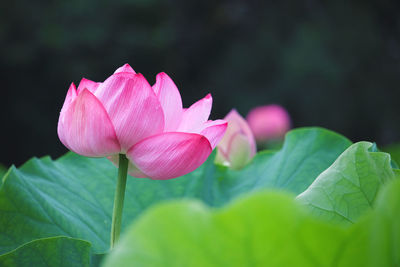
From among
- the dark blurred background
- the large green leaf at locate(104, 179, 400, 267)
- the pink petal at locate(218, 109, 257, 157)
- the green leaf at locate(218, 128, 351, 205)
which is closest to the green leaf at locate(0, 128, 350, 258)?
the green leaf at locate(218, 128, 351, 205)

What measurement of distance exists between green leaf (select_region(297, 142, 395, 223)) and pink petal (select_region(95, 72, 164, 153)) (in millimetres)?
167

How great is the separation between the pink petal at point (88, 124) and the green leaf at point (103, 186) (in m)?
0.20

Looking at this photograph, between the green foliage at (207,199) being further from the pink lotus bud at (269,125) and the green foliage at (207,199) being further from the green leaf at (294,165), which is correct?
the pink lotus bud at (269,125)

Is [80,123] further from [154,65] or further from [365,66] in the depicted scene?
[365,66]

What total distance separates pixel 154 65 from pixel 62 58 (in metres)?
1.10

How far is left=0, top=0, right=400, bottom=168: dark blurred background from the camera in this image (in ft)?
17.6

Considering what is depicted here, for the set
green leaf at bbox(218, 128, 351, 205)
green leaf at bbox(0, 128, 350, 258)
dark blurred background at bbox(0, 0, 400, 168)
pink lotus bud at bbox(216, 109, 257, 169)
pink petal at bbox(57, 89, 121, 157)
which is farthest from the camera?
dark blurred background at bbox(0, 0, 400, 168)

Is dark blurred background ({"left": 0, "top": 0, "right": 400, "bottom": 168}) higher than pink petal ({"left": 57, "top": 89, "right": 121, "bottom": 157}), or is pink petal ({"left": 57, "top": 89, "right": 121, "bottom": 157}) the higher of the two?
pink petal ({"left": 57, "top": 89, "right": 121, "bottom": 157})

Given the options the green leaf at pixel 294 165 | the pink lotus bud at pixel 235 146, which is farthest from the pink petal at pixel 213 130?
the pink lotus bud at pixel 235 146

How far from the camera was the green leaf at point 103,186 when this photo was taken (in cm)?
63

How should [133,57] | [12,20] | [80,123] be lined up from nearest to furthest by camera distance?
[80,123] → [12,20] → [133,57]

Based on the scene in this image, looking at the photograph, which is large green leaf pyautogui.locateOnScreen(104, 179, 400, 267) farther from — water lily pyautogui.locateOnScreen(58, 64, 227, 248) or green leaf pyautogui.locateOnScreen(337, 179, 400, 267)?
water lily pyautogui.locateOnScreen(58, 64, 227, 248)

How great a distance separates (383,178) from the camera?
1.57ft

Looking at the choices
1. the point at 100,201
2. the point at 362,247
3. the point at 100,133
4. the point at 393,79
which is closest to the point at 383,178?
the point at 362,247
